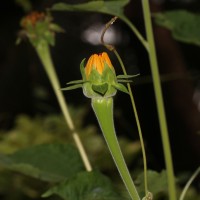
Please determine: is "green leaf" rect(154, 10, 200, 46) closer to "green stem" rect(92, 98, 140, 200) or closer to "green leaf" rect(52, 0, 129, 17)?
"green leaf" rect(52, 0, 129, 17)

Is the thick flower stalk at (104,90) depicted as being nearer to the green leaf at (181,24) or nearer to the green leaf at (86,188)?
the green leaf at (86,188)

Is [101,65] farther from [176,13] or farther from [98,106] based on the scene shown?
[176,13]

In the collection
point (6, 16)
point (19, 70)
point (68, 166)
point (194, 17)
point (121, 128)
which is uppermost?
point (194, 17)

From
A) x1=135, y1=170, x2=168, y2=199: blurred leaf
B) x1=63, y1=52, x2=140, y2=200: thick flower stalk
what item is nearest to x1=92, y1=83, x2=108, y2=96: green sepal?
x1=63, y1=52, x2=140, y2=200: thick flower stalk

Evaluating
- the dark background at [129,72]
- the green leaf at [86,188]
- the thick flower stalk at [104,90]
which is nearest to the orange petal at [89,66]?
the thick flower stalk at [104,90]

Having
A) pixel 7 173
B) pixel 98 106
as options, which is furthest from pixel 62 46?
pixel 98 106

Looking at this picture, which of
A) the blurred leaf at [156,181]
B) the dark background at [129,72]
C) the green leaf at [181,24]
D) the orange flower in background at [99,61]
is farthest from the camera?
the dark background at [129,72]
